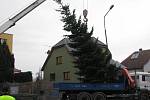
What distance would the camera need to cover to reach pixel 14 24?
98.2 ft

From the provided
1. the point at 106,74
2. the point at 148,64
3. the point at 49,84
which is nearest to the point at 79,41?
the point at 106,74

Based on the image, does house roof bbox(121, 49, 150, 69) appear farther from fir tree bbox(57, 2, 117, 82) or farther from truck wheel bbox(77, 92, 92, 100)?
truck wheel bbox(77, 92, 92, 100)

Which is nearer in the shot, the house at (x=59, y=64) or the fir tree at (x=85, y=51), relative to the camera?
the fir tree at (x=85, y=51)

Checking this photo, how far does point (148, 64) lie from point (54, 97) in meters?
46.8

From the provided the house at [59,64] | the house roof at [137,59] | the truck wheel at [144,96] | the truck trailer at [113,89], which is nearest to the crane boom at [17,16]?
the truck trailer at [113,89]

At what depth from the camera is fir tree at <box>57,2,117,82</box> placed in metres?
36.7

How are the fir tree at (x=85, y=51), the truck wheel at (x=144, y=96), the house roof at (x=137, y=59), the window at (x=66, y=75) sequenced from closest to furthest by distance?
the truck wheel at (x=144, y=96) < the fir tree at (x=85, y=51) < the window at (x=66, y=75) < the house roof at (x=137, y=59)

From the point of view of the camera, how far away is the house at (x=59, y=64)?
174ft

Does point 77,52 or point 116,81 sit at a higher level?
point 77,52

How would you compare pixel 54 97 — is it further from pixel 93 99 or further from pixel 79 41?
pixel 79 41

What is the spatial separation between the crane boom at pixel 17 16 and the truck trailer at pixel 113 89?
18.1 ft

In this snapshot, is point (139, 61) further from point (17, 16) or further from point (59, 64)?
point (17, 16)

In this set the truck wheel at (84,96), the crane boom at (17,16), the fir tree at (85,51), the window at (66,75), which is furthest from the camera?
the window at (66,75)

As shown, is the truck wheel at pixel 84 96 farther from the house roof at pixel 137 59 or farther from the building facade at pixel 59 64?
the house roof at pixel 137 59
